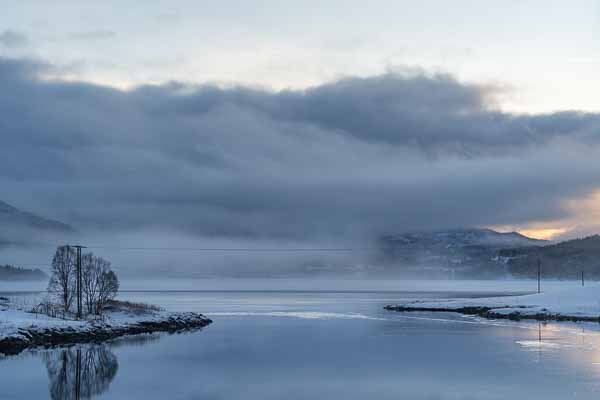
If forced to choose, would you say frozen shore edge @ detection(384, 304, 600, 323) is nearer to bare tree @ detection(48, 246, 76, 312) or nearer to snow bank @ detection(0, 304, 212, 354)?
snow bank @ detection(0, 304, 212, 354)

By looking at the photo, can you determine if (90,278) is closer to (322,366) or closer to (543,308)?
(322,366)

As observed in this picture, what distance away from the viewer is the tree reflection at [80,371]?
3728 cm

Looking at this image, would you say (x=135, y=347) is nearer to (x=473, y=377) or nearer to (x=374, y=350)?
(x=374, y=350)

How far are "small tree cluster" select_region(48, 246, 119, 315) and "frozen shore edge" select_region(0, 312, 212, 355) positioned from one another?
670 cm

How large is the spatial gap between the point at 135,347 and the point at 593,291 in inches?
2757

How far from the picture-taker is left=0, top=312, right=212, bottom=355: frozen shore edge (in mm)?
57019

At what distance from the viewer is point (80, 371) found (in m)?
44.5

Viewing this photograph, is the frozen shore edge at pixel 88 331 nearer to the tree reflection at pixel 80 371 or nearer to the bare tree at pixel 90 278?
the tree reflection at pixel 80 371

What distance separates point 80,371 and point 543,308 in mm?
71305

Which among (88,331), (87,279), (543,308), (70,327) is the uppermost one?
(87,279)

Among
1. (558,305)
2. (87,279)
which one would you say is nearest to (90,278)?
(87,279)

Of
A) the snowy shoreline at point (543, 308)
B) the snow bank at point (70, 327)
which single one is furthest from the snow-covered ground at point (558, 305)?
the snow bank at point (70, 327)

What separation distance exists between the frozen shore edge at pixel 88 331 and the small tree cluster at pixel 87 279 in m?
6.70

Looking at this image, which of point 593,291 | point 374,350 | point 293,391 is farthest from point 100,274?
point 593,291
